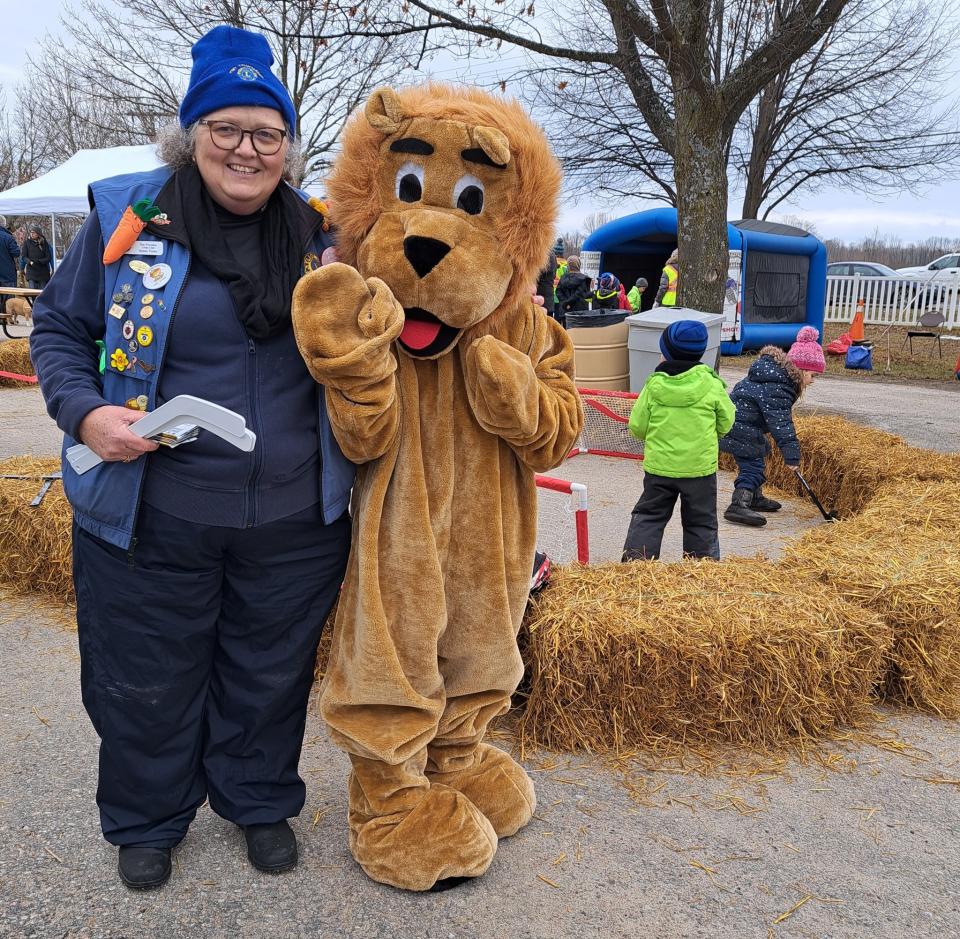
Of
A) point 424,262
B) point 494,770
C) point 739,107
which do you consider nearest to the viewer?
point 424,262

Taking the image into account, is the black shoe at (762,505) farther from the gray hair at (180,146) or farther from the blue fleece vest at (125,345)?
the blue fleece vest at (125,345)

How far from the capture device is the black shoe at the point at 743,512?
19.4 feet

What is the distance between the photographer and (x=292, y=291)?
6.69 ft

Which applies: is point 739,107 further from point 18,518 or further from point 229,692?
point 229,692

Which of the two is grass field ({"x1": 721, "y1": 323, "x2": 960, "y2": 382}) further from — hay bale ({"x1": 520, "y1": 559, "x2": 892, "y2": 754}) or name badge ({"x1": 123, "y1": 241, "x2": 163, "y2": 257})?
name badge ({"x1": 123, "y1": 241, "x2": 163, "y2": 257})

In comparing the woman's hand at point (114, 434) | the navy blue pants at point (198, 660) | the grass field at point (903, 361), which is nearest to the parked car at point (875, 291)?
the grass field at point (903, 361)

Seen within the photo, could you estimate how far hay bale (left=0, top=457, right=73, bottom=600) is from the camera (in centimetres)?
395

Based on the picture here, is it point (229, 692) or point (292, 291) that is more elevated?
point (292, 291)

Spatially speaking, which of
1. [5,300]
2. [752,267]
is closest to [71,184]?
[5,300]

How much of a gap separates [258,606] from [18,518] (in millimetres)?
2549

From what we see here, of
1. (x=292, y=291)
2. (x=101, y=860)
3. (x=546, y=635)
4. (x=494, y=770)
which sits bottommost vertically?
(x=101, y=860)

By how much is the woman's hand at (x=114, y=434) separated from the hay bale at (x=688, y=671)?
151cm

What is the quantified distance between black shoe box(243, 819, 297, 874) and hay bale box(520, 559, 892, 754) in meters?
0.92

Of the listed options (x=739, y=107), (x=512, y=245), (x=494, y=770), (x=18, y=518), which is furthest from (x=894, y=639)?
(x=739, y=107)
